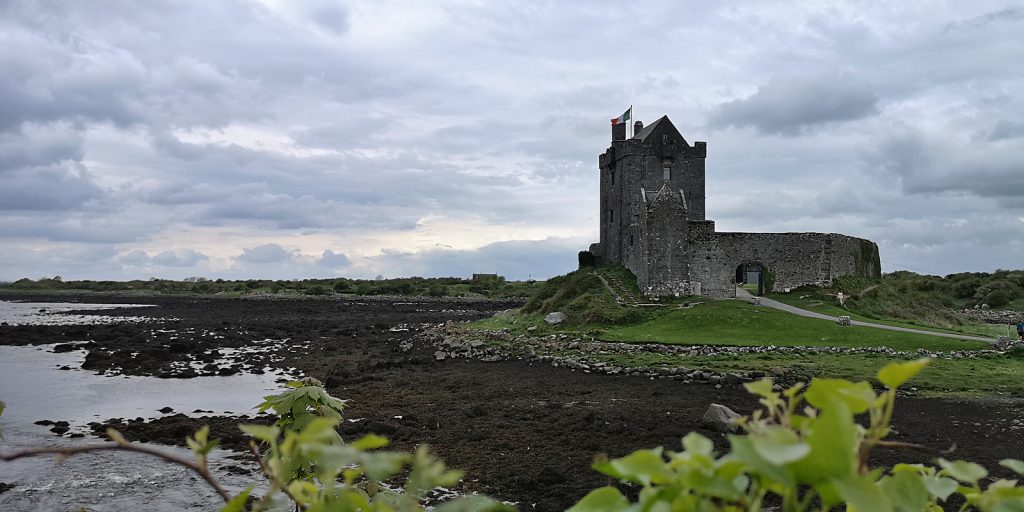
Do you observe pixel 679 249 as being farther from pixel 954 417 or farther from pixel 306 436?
pixel 306 436

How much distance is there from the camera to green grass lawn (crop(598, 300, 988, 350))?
2628 centimetres

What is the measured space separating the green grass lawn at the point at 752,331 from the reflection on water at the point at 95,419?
15.9 m

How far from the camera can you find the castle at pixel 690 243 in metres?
35.8

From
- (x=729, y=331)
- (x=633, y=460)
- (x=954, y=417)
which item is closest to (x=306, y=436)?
(x=633, y=460)

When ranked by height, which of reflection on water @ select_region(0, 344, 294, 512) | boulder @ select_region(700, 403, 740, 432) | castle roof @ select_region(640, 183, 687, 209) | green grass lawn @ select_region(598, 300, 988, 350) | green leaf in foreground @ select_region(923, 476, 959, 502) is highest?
castle roof @ select_region(640, 183, 687, 209)

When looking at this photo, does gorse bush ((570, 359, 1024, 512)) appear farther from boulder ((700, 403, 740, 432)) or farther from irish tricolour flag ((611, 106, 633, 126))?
→ irish tricolour flag ((611, 106, 633, 126))

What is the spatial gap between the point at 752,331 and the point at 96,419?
930 inches

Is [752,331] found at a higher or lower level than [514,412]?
higher

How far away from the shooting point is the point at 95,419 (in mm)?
20359

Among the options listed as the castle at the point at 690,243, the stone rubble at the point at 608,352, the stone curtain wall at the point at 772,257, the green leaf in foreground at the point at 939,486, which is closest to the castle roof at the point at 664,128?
the castle at the point at 690,243

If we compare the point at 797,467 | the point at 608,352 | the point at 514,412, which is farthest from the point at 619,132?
the point at 797,467

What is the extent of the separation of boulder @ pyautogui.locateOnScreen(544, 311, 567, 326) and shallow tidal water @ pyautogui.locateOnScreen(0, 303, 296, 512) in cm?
1300

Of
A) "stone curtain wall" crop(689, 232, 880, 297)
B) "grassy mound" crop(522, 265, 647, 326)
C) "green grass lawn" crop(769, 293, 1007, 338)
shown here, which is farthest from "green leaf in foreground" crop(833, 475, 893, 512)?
"stone curtain wall" crop(689, 232, 880, 297)

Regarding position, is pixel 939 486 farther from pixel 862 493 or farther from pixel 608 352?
pixel 608 352
